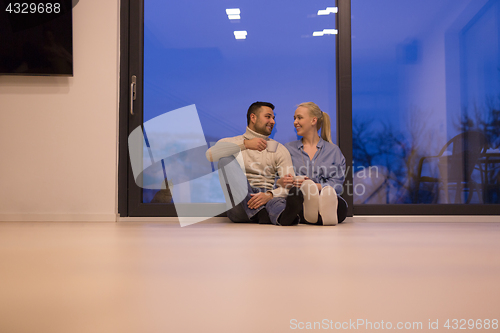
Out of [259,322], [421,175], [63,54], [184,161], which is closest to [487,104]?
[421,175]

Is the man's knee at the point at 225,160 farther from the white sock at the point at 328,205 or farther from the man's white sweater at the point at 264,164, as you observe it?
the white sock at the point at 328,205

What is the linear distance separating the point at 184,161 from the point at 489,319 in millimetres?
2347

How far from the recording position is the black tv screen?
2.48 metres

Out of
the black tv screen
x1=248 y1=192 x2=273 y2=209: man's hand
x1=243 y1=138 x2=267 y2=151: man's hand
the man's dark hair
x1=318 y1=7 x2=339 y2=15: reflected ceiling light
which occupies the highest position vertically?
x1=318 y1=7 x2=339 y2=15: reflected ceiling light

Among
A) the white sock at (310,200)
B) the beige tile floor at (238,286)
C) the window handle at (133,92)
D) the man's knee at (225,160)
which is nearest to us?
the beige tile floor at (238,286)

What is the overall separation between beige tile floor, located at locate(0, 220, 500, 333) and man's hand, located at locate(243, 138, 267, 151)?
1204 millimetres

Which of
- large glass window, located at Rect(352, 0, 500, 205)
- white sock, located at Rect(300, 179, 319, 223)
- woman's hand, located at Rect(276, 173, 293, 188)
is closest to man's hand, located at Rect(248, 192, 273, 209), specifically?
woman's hand, located at Rect(276, 173, 293, 188)

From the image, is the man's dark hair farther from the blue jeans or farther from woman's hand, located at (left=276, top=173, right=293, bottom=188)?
woman's hand, located at (left=276, top=173, right=293, bottom=188)

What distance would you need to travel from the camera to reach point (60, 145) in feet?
8.40

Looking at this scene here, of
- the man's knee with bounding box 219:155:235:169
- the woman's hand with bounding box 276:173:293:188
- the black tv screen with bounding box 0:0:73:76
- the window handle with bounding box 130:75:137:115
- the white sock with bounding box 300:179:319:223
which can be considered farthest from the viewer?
the window handle with bounding box 130:75:137:115

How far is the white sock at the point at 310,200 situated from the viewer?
2.13m

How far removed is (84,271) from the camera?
88 cm

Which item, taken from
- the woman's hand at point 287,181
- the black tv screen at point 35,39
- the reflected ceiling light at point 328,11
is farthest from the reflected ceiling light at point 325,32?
the black tv screen at point 35,39

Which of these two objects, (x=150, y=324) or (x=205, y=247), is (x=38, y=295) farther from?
(x=205, y=247)
